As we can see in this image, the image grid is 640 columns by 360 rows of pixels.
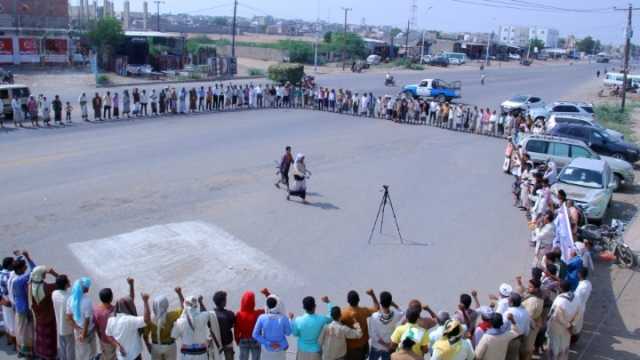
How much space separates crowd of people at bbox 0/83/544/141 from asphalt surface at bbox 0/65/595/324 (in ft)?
5.23

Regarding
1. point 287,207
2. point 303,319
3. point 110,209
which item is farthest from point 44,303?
point 287,207

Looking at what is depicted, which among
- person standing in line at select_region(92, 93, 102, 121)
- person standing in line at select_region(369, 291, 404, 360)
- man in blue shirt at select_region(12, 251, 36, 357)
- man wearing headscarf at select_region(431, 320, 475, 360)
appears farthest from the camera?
person standing in line at select_region(92, 93, 102, 121)

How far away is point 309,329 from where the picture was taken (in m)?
7.18

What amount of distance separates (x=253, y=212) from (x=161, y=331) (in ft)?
28.0

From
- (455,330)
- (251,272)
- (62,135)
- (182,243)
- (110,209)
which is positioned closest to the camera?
(455,330)

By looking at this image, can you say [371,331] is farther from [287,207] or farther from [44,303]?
[287,207]

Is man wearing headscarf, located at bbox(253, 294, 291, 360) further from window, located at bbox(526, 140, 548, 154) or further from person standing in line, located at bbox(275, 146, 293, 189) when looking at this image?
window, located at bbox(526, 140, 548, 154)

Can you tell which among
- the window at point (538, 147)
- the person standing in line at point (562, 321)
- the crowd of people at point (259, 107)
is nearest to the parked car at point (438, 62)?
the crowd of people at point (259, 107)

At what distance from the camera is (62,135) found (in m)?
23.8

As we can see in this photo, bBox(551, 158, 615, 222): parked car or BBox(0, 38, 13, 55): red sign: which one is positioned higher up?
BBox(0, 38, 13, 55): red sign

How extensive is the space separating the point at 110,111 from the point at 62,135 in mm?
4635

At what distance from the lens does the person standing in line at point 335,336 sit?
23.5ft

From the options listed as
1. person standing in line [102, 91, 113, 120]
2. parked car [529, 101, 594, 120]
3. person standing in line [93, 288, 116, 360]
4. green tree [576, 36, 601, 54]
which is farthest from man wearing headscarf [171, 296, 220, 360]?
green tree [576, 36, 601, 54]

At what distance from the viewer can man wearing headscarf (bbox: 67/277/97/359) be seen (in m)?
7.39
